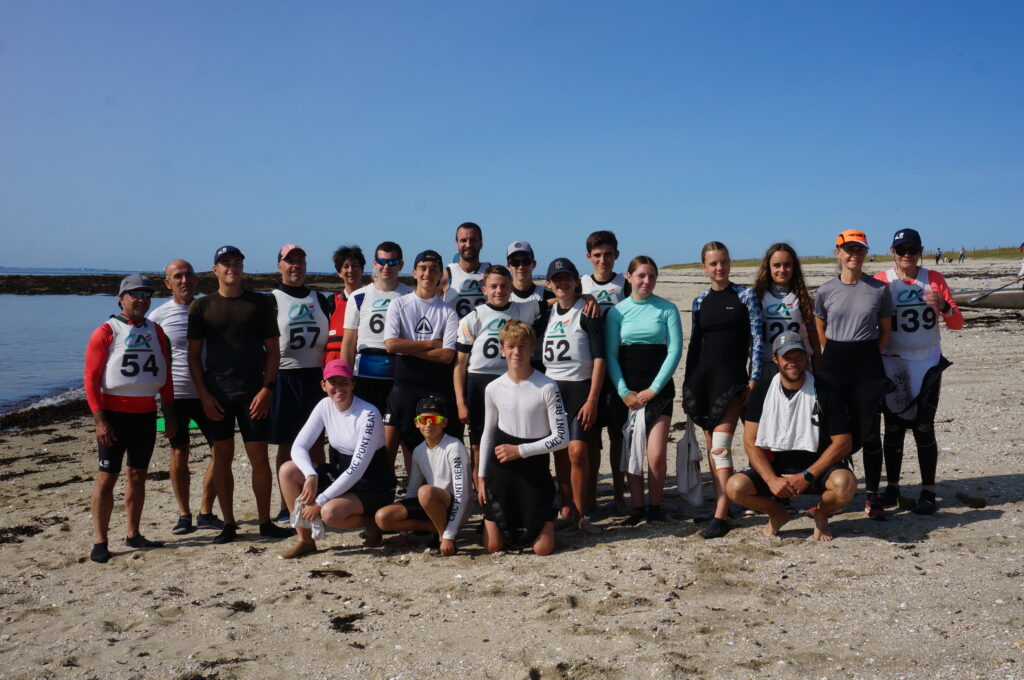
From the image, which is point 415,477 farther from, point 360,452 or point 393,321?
point 393,321

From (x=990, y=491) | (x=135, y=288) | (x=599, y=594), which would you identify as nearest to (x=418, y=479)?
(x=599, y=594)

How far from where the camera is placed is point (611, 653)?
3.70 m

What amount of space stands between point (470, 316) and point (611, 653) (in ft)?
9.47

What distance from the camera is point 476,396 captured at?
5.82m

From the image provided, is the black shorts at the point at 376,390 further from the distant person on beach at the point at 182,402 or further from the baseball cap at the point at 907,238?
the baseball cap at the point at 907,238

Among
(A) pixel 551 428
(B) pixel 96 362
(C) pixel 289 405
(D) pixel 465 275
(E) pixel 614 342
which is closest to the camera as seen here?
(A) pixel 551 428

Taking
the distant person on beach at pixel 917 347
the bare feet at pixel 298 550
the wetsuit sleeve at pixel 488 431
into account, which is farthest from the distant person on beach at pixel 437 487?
the distant person on beach at pixel 917 347

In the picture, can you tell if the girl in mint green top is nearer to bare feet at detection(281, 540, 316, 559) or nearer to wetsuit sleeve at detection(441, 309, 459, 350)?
wetsuit sleeve at detection(441, 309, 459, 350)

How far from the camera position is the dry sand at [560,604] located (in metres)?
3.64

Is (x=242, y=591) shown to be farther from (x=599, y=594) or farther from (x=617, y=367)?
(x=617, y=367)

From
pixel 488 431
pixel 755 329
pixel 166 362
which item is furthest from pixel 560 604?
pixel 166 362

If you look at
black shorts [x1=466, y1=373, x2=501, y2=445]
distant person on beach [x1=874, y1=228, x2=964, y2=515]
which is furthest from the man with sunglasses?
distant person on beach [x1=874, y1=228, x2=964, y2=515]

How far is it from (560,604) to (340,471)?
6.88ft

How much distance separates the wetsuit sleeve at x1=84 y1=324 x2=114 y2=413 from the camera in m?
5.37
